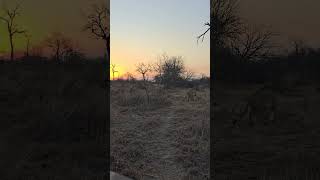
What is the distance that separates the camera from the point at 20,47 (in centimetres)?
345

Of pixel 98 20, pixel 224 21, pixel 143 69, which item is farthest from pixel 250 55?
pixel 98 20

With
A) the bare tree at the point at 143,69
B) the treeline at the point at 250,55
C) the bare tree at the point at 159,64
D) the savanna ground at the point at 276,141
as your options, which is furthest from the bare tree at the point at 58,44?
the savanna ground at the point at 276,141

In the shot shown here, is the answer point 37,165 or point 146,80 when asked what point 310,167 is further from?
point 37,165

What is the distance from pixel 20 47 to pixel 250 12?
2010 millimetres

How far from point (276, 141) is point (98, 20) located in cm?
189

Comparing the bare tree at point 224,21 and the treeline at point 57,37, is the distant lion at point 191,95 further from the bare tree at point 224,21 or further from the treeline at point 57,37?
the treeline at point 57,37

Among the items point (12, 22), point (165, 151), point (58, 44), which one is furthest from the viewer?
point (165, 151)

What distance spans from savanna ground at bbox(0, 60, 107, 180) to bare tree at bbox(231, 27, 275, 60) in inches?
48.2

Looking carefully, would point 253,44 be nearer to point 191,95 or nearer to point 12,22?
point 191,95

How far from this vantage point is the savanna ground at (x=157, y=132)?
3.88 metres

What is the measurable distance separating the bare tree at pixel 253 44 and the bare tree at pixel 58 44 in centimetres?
146

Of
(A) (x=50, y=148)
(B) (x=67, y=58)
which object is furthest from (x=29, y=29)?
(A) (x=50, y=148)

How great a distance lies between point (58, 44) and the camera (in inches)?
139

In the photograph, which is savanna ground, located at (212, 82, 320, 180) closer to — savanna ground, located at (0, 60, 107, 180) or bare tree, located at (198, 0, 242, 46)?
bare tree, located at (198, 0, 242, 46)
